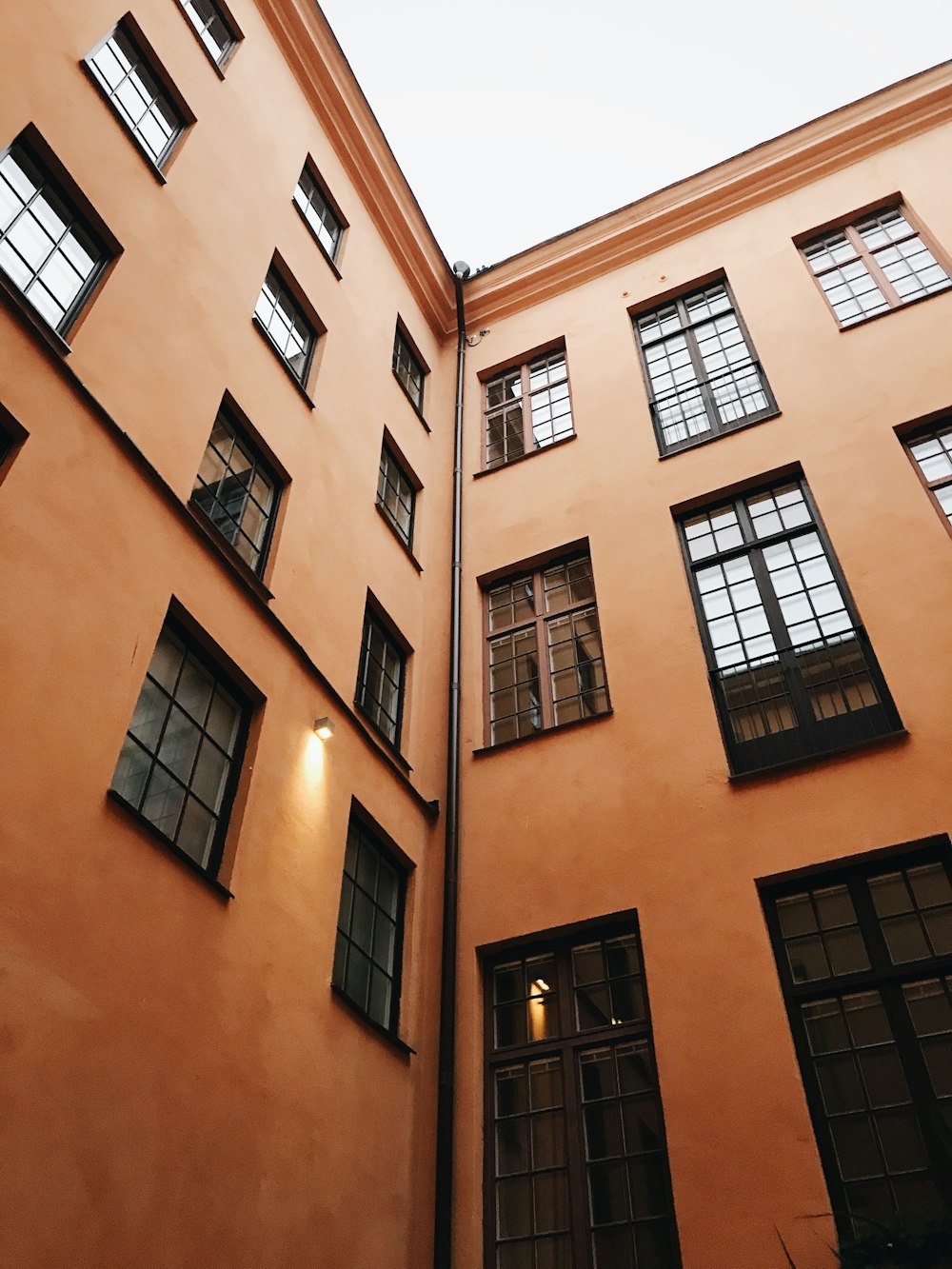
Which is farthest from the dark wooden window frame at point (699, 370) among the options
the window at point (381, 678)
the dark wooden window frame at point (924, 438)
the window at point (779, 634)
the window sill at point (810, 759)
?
the window sill at point (810, 759)

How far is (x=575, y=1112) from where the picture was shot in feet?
25.8

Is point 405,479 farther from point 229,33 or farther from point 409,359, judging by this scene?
point 229,33

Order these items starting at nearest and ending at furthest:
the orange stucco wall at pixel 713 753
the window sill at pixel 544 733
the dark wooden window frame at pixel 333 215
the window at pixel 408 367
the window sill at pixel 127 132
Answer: the orange stucco wall at pixel 713 753
the window sill at pixel 127 132
the window sill at pixel 544 733
the dark wooden window frame at pixel 333 215
the window at pixel 408 367

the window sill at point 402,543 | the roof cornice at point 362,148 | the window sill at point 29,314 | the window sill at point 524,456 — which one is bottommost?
the window sill at point 29,314

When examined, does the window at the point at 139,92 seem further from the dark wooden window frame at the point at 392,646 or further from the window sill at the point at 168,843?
the window sill at the point at 168,843

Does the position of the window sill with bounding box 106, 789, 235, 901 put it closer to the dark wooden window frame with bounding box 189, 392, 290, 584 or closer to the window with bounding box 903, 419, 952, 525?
the dark wooden window frame with bounding box 189, 392, 290, 584

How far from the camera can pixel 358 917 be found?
866 cm

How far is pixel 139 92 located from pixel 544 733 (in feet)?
24.2

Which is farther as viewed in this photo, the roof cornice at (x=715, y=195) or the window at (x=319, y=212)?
the roof cornice at (x=715, y=195)

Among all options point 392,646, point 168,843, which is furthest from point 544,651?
point 168,843

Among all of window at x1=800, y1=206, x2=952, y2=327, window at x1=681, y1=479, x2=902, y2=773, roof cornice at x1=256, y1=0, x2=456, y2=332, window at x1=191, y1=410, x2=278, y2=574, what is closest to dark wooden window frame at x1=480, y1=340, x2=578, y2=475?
roof cornice at x1=256, y1=0, x2=456, y2=332

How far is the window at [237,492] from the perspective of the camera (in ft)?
28.1

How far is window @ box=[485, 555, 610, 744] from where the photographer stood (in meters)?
10.6

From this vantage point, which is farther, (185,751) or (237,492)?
(237,492)
